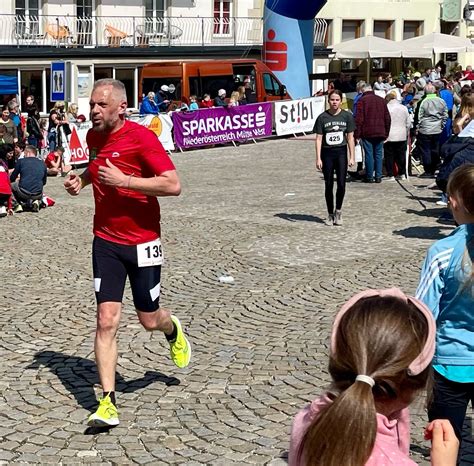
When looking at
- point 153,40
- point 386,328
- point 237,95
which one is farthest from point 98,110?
point 153,40

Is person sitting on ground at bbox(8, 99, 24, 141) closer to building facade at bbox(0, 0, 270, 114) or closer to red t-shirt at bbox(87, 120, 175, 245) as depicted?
building facade at bbox(0, 0, 270, 114)

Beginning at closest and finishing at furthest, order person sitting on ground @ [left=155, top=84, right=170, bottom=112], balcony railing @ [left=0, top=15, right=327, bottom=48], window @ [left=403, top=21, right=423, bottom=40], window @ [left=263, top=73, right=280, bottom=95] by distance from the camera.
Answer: person sitting on ground @ [left=155, top=84, right=170, bottom=112], window @ [left=263, top=73, right=280, bottom=95], balcony railing @ [left=0, top=15, right=327, bottom=48], window @ [left=403, top=21, right=423, bottom=40]

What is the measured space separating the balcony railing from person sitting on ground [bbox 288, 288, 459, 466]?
36564 millimetres

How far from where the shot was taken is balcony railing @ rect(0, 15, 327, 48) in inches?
1511

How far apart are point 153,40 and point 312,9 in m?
10.9

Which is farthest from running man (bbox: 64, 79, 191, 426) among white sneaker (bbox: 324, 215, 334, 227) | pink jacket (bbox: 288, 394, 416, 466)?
white sneaker (bbox: 324, 215, 334, 227)

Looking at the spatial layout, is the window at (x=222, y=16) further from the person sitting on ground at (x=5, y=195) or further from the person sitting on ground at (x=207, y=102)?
the person sitting on ground at (x=5, y=195)

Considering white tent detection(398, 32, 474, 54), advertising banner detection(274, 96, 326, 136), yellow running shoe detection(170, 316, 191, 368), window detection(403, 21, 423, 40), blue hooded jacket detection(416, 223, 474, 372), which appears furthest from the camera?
window detection(403, 21, 423, 40)

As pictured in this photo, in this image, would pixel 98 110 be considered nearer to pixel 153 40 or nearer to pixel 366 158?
pixel 366 158

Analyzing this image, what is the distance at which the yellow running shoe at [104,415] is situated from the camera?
584 cm

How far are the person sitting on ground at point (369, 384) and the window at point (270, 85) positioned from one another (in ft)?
93.5

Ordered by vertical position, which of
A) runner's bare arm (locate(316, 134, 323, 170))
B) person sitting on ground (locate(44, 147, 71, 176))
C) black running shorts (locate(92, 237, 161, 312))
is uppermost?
black running shorts (locate(92, 237, 161, 312))

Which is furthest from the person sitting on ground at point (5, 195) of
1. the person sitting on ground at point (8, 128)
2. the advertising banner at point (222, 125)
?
the advertising banner at point (222, 125)

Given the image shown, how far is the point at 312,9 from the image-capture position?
3203 centimetres
